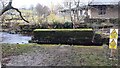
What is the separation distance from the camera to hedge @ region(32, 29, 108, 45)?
692 centimetres

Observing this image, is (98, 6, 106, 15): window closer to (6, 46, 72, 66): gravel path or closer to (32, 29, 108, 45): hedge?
(32, 29, 108, 45): hedge

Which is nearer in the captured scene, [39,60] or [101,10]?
[39,60]

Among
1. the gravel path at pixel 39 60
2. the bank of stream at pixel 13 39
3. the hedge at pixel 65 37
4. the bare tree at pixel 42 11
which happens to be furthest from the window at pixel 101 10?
the gravel path at pixel 39 60

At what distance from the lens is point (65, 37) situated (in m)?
7.04

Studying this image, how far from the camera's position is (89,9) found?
37.8ft

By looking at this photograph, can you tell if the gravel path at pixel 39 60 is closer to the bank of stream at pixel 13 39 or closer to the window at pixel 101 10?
the bank of stream at pixel 13 39

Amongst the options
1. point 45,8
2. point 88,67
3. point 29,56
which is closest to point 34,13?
point 45,8

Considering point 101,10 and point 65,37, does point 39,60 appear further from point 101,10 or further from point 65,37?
point 101,10

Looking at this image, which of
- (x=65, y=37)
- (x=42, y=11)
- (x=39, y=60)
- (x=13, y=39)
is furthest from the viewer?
(x=42, y=11)

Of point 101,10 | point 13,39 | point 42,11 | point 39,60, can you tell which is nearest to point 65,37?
point 13,39

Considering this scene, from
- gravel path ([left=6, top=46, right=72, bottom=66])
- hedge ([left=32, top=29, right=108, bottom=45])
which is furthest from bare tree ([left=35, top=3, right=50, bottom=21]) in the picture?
gravel path ([left=6, top=46, right=72, bottom=66])

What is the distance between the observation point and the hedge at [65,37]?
6.92m

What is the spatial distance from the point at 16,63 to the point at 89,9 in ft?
28.2

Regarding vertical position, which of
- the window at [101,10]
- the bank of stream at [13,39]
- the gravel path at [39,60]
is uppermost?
the window at [101,10]
